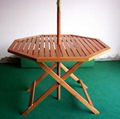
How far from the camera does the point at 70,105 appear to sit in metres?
2.14

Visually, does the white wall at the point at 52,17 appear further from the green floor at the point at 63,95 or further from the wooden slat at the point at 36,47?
the wooden slat at the point at 36,47

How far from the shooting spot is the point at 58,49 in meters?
1.79

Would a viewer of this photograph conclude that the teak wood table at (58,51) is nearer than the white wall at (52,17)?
Yes

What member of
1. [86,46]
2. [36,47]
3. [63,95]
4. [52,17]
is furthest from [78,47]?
[52,17]

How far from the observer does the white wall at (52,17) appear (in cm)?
312

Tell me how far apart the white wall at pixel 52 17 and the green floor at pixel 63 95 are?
0.71 m

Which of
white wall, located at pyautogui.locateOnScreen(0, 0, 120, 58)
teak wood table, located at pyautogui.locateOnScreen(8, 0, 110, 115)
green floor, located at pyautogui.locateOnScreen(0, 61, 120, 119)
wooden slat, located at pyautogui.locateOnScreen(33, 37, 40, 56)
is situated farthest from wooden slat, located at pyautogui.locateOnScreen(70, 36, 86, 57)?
white wall, located at pyautogui.locateOnScreen(0, 0, 120, 58)

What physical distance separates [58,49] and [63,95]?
0.81 m

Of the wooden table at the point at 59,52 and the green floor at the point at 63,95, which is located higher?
the wooden table at the point at 59,52

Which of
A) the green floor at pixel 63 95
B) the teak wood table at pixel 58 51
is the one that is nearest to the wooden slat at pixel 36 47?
the teak wood table at pixel 58 51

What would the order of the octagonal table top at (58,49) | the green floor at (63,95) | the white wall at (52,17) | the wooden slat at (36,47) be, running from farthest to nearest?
the white wall at (52,17) → the green floor at (63,95) → the wooden slat at (36,47) → the octagonal table top at (58,49)

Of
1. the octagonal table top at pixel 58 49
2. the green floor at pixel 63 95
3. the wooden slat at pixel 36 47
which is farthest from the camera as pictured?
the green floor at pixel 63 95

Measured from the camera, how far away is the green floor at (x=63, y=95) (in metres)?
1.98

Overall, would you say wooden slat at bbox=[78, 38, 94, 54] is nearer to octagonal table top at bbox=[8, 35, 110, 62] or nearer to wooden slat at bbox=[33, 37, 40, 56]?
octagonal table top at bbox=[8, 35, 110, 62]
